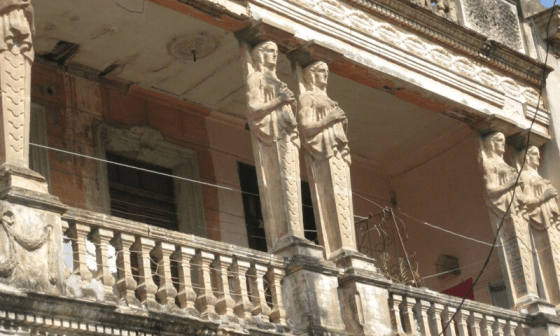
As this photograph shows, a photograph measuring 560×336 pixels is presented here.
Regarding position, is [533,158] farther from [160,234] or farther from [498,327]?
[160,234]

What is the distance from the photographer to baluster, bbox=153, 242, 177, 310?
9.55 meters

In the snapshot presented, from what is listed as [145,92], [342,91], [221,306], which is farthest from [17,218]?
[342,91]

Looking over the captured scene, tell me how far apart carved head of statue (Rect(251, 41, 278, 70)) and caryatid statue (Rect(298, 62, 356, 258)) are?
0.51 metres

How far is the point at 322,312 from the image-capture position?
10555 mm

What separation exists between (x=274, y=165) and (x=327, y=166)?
0.65 m

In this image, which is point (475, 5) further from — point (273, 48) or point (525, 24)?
point (273, 48)

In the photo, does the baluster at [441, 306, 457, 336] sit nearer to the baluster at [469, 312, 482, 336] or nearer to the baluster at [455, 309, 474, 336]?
the baluster at [455, 309, 474, 336]

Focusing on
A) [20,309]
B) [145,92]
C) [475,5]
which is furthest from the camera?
[475,5]

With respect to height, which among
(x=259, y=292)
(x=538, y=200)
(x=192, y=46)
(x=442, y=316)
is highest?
(x=192, y=46)

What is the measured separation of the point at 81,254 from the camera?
9.09 meters

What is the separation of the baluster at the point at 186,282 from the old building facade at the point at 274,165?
0.02m

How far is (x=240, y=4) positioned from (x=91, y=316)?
4.05 metres

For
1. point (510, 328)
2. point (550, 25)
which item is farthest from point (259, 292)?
point (550, 25)

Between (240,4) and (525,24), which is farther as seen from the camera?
(525,24)
